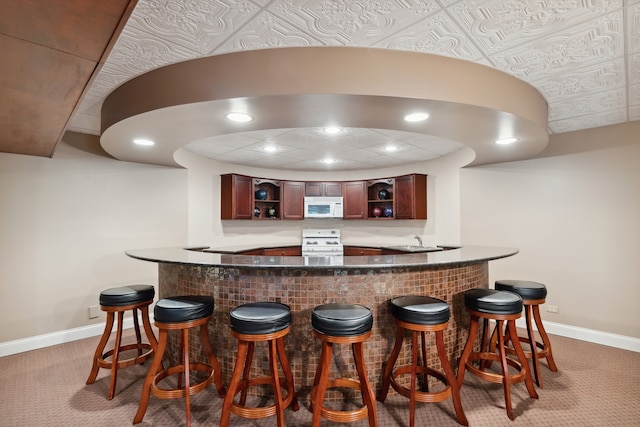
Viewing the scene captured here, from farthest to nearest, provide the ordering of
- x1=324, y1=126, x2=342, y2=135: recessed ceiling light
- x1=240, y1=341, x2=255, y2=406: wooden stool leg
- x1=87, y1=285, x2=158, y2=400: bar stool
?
x1=324, y1=126, x2=342, y2=135: recessed ceiling light < x1=87, y1=285, x2=158, y2=400: bar stool < x1=240, y1=341, x2=255, y2=406: wooden stool leg

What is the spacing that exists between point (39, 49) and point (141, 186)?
113 inches

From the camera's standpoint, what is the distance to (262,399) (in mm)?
2213

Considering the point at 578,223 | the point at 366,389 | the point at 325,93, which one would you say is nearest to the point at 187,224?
the point at 325,93

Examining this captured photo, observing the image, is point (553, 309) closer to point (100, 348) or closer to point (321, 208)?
point (321, 208)

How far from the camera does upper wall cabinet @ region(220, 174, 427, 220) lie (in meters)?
4.88

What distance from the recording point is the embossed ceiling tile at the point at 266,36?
5.41 feet

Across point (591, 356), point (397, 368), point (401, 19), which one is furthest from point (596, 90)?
point (397, 368)

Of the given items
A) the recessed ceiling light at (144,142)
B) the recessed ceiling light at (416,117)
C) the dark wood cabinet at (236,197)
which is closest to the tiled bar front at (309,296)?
the recessed ceiling light at (416,117)

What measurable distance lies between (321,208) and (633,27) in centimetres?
430

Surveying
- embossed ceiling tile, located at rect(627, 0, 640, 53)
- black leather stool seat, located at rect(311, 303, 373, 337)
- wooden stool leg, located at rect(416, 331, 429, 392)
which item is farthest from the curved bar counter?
embossed ceiling tile, located at rect(627, 0, 640, 53)

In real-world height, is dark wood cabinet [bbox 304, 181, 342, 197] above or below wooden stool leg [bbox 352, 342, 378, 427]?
above

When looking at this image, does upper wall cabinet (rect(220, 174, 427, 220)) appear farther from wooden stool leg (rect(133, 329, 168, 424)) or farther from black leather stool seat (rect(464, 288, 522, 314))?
wooden stool leg (rect(133, 329, 168, 424))

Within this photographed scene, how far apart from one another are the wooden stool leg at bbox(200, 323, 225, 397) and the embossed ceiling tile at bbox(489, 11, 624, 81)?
8.81ft

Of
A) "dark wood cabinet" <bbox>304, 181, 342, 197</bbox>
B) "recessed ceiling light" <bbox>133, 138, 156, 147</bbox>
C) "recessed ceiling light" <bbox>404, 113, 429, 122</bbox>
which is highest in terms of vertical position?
"recessed ceiling light" <bbox>404, 113, 429, 122</bbox>
